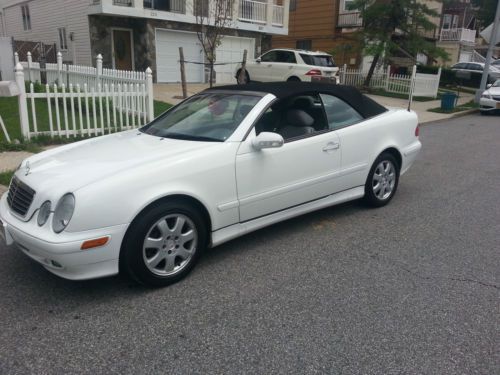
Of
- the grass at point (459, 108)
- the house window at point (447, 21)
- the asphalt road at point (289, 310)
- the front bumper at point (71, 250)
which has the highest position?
the house window at point (447, 21)

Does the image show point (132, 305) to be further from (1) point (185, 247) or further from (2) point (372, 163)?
(2) point (372, 163)

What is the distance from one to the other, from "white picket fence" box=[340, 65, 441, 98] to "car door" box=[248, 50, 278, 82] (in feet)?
16.8

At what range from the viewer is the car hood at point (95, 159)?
3.17 m

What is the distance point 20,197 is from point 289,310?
85.8 inches

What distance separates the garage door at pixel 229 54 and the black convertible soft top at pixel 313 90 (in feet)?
56.7

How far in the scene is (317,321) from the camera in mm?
2930

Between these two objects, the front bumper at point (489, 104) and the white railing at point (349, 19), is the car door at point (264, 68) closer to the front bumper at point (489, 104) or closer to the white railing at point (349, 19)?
the front bumper at point (489, 104)

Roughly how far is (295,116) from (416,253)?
1728mm

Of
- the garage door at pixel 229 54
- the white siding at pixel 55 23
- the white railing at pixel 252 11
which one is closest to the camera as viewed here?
the white siding at pixel 55 23

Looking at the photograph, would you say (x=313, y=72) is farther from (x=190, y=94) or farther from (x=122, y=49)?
(x=122, y=49)

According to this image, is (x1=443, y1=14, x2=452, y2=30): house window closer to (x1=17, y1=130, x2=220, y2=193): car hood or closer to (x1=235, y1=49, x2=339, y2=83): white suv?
(x1=235, y1=49, x2=339, y2=83): white suv

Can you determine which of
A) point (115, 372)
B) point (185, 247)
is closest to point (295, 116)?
point (185, 247)

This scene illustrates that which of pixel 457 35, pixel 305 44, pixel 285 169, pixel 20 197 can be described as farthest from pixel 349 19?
pixel 20 197

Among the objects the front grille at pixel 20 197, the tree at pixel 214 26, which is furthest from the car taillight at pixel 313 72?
the front grille at pixel 20 197
